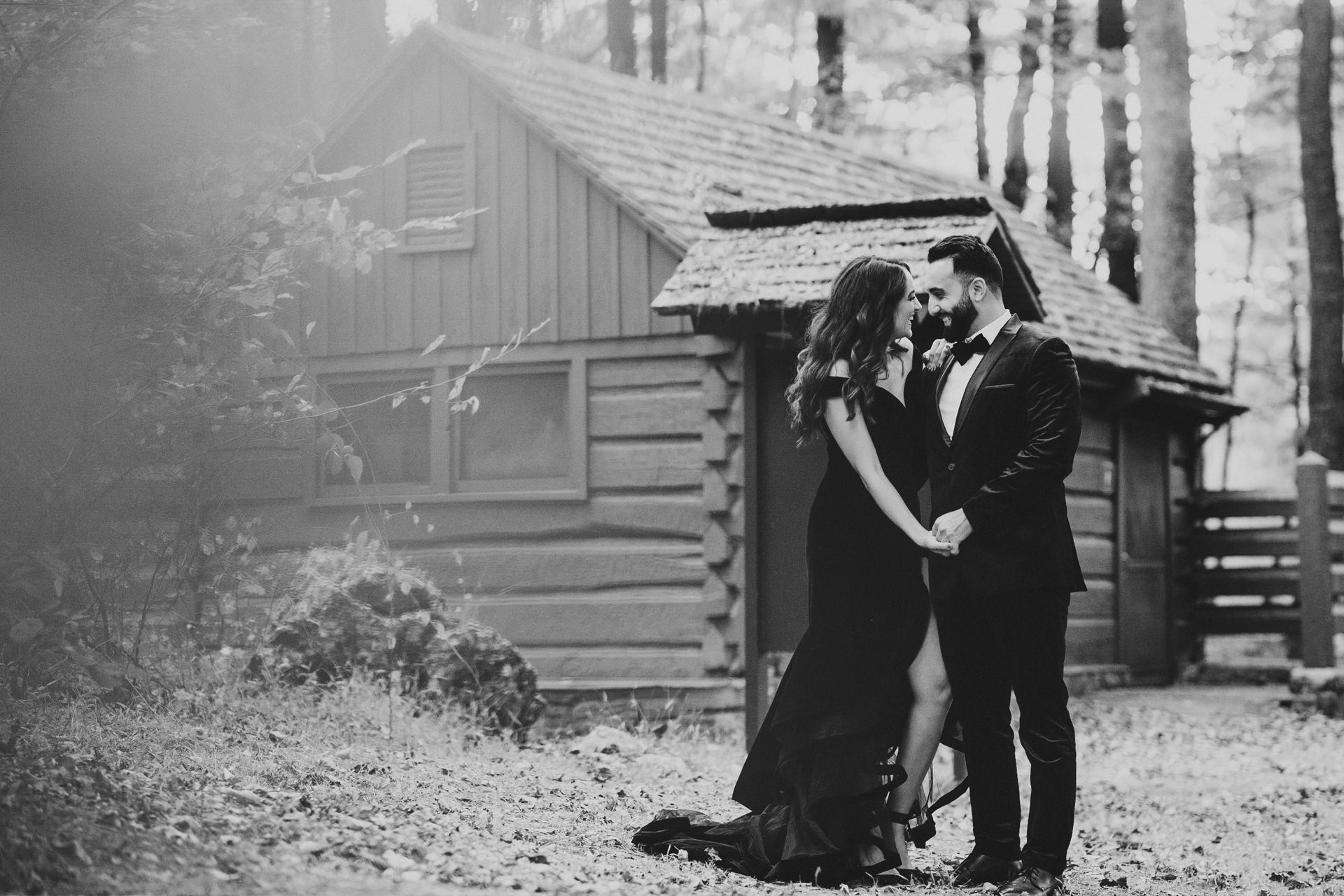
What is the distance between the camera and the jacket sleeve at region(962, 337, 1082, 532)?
5.22m

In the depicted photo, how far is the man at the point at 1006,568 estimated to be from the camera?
5211 millimetres

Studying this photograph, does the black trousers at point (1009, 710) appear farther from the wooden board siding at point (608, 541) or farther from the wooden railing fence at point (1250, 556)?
the wooden railing fence at point (1250, 556)

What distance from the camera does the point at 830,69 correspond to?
2247 centimetres

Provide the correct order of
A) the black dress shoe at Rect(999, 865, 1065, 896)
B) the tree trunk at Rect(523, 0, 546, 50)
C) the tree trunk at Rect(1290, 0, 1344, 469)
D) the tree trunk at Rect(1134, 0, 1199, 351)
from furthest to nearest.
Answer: the tree trunk at Rect(1134, 0, 1199, 351) → the tree trunk at Rect(1290, 0, 1344, 469) → the tree trunk at Rect(523, 0, 546, 50) → the black dress shoe at Rect(999, 865, 1065, 896)

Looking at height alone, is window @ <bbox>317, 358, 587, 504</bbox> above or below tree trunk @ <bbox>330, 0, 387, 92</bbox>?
below

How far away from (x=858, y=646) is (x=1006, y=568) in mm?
618

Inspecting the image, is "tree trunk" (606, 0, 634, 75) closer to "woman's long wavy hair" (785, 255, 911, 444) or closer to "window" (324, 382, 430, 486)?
"window" (324, 382, 430, 486)

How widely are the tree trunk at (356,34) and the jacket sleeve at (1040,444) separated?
3297 mm

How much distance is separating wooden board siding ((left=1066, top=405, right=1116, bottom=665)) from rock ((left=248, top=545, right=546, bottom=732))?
6149mm

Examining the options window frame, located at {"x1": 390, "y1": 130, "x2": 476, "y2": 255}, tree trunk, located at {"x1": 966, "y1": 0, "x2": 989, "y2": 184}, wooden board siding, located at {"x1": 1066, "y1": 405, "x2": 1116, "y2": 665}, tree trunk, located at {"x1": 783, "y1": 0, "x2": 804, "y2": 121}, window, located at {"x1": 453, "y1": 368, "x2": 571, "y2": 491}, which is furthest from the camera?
tree trunk, located at {"x1": 783, "y1": 0, "x2": 804, "y2": 121}

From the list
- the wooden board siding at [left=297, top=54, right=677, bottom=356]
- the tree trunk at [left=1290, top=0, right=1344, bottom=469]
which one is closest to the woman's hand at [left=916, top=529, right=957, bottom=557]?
the wooden board siding at [left=297, top=54, right=677, bottom=356]

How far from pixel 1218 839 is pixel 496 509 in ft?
18.3

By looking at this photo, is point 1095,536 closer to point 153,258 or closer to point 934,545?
point 934,545

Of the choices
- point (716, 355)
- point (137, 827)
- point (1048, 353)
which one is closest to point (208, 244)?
point (137, 827)
